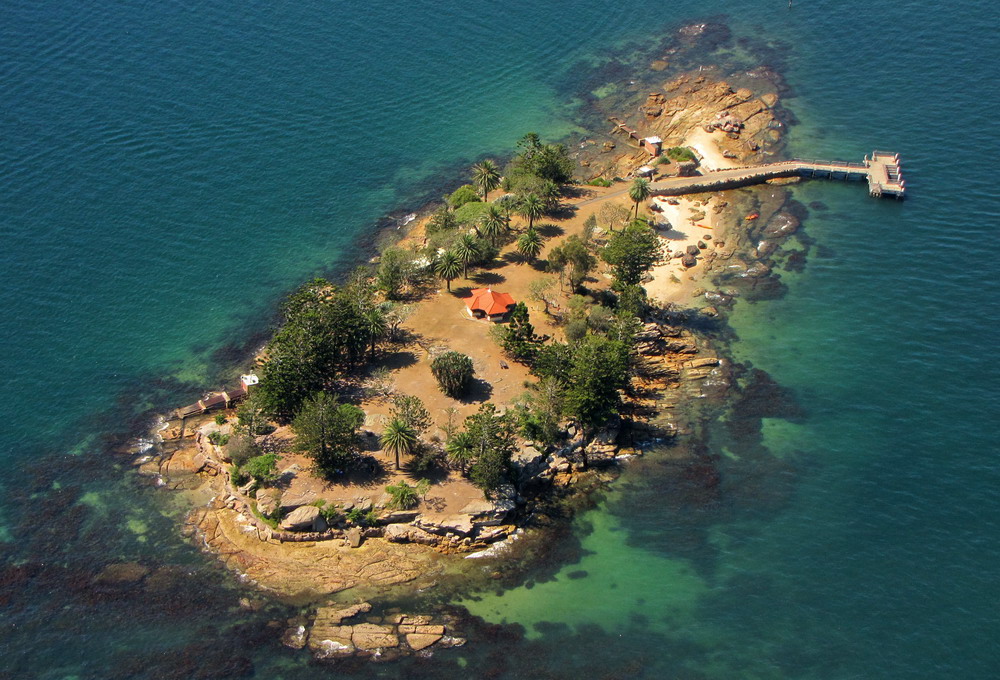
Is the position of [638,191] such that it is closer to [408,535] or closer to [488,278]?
[488,278]

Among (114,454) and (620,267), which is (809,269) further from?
(114,454)

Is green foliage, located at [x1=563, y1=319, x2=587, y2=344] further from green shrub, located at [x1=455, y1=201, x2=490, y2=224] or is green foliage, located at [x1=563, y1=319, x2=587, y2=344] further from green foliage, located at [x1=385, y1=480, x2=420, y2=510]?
green foliage, located at [x1=385, y1=480, x2=420, y2=510]

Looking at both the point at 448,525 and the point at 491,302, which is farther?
the point at 491,302

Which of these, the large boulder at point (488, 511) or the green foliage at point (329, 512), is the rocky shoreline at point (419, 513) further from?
the green foliage at point (329, 512)

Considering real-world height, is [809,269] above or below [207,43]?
below

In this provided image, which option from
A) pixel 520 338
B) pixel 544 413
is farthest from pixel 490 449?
pixel 520 338

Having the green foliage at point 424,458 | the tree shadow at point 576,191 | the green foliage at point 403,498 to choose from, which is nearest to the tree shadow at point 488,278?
the tree shadow at point 576,191

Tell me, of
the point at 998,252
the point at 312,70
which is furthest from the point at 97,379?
the point at 998,252
